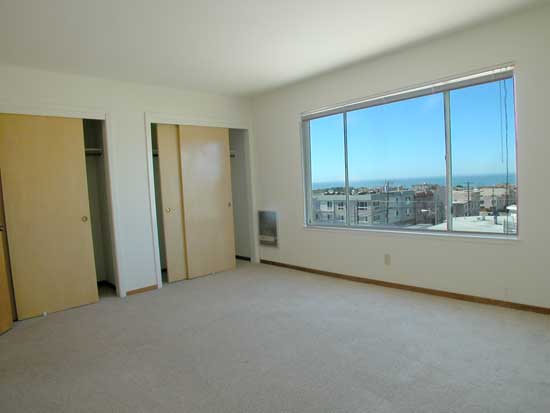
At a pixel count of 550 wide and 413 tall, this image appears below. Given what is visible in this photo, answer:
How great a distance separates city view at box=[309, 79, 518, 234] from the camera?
3.31 metres

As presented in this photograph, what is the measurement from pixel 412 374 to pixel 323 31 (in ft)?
9.08

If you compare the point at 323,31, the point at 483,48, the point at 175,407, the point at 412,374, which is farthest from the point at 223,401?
the point at 483,48

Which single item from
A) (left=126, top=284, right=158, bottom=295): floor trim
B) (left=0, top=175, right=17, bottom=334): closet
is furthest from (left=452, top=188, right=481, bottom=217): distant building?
(left=0, top=175, right=17, bottom=334): closet

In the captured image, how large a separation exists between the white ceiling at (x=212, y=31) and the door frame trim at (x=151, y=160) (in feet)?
2.06

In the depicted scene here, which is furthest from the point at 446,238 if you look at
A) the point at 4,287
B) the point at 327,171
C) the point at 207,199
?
the point at 4,287

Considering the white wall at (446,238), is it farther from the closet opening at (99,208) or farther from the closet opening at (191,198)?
the closet opening at (99,208)

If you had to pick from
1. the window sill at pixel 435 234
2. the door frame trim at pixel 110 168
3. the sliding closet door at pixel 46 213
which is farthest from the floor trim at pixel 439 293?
the sliding closet door at pixel 46 213

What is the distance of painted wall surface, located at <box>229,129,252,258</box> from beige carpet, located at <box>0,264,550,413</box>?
216cm

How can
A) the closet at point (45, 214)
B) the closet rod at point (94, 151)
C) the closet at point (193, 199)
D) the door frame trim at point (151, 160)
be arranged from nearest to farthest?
1. the closet at point (45, 214)
2. the closet rod at point (94, 151)
3. the door frame trim at point (151, 160)
4. the closet at point (193, 199)

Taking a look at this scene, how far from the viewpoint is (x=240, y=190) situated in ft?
19.4

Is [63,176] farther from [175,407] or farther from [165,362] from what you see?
[175,407]

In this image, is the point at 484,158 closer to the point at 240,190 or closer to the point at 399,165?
the point at 399,165

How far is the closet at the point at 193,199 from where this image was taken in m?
4.73

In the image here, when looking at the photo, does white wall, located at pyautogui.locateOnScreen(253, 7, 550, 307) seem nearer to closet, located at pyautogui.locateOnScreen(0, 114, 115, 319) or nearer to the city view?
the city view
